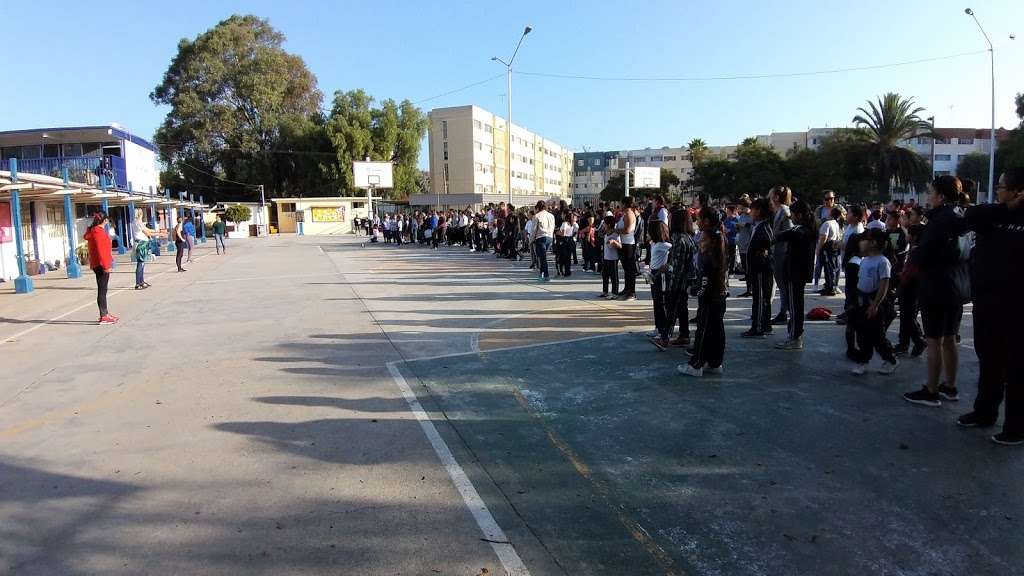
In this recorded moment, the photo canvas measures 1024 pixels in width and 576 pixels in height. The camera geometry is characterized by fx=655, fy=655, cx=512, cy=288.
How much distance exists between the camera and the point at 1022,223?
4461 millimetres

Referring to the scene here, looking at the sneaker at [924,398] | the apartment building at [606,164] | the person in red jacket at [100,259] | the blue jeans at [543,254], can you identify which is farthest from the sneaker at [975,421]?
the apartment building at [606,164]

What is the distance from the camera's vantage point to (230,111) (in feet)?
210

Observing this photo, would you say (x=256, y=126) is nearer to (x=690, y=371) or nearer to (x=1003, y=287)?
(x=690, y=371)

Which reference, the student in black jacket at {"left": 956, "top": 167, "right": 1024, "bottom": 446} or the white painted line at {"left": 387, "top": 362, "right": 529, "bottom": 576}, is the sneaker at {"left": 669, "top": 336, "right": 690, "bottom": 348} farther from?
the white painted line at {"left": 387, "top": 362, "right": 529, "bottom": 576}

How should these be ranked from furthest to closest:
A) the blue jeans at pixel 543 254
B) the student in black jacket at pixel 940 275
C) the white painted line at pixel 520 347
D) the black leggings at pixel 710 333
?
the blue jeans at pixel 543 254 < the white painted line at pixel 520 347 < the black leggings at pixel 710 333 < the student in black jacket at pixel 940 275

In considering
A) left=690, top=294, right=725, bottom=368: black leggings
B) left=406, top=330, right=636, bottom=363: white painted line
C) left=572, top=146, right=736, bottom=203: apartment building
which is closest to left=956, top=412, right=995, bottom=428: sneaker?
left=690, top=294, right=725, bottom=368: black leggings

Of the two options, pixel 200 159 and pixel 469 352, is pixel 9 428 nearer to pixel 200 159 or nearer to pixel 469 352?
pixel 469 352

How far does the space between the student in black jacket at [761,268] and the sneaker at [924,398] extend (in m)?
2.59

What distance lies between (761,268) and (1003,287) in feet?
11.1

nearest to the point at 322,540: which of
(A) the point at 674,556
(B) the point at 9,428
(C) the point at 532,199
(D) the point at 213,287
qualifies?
(A) the point at 674,556

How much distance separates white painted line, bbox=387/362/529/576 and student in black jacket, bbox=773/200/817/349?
4440mm

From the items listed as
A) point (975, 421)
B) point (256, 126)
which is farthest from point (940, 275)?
point (256, 126)

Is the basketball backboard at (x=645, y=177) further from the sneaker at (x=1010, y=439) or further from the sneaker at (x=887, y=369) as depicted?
the sneaker at (x=1010, y=439)

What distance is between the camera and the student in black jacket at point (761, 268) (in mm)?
7844
